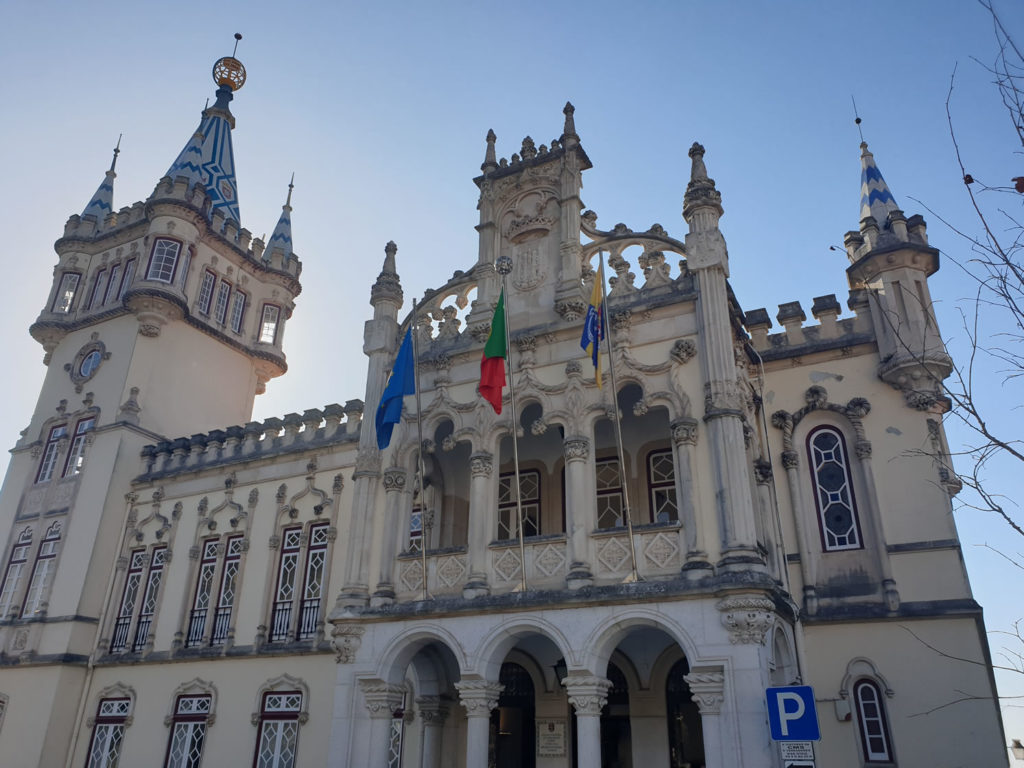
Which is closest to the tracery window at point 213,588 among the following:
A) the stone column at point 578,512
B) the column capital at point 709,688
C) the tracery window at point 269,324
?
the tracery window at point 269,324

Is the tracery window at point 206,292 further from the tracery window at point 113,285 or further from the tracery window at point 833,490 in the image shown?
the tracery window at point 833,490

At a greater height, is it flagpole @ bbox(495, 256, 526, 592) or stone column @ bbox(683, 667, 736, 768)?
flagpole @ bbox(495, 256, 526, 592)

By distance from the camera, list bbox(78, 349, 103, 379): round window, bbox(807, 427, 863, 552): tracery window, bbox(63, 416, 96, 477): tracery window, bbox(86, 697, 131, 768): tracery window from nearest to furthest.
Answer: bbox(807, 427, 863, 552): tracery window < bbox(86, 697, 131, 768): tracery window < bbox(63, 416, 96, 477): tracery window < bbox(78, 349, 103, 379): round window

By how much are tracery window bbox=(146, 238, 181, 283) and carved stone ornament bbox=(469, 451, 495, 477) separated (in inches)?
659

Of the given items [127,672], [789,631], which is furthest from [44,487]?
[789,631]

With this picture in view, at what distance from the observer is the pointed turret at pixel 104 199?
104ft

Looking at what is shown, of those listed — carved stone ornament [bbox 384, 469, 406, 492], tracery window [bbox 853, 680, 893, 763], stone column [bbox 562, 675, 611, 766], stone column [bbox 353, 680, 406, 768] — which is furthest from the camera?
carved stone ornament [bbox 384, 469, 406, 492]

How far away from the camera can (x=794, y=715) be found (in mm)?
10227

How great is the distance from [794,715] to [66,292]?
29.5 meters

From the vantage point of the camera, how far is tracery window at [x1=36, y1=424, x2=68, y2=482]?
26.6 m

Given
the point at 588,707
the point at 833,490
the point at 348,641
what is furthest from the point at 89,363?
the point at 833,490

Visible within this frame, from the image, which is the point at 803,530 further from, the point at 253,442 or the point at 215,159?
the point at 215,159

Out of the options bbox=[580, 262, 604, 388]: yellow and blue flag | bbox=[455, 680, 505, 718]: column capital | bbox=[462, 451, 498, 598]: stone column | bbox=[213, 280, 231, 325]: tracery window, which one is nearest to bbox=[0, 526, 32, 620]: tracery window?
bbox=[213, 280, 231, 325]: tracery window

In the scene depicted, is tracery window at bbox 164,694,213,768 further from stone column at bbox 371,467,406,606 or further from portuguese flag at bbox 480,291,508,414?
portuguese flag at bbox 480,291,508,414
